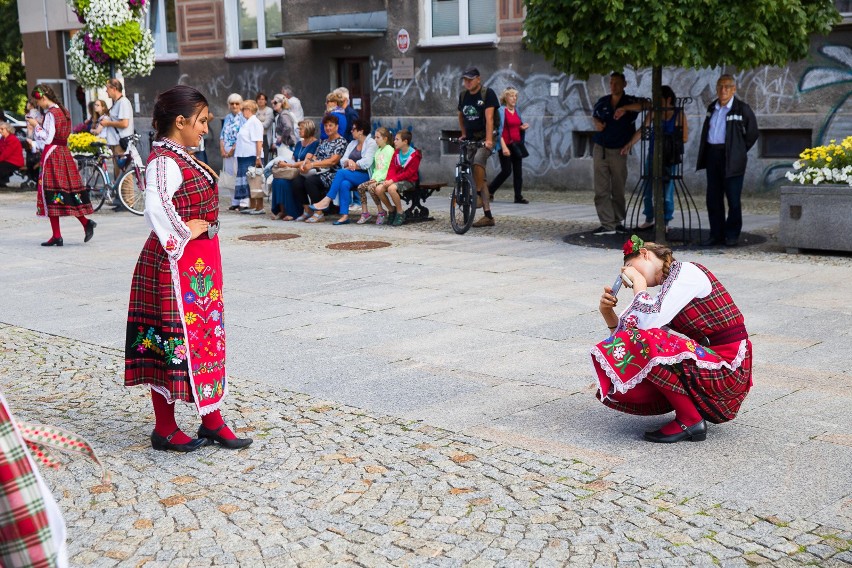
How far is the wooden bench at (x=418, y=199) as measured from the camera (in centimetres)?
1461

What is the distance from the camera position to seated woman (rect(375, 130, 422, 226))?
1428 centimetres

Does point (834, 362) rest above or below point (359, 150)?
below

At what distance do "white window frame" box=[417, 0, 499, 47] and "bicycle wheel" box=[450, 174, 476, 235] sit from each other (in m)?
6.98

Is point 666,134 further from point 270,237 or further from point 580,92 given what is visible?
point 580,92

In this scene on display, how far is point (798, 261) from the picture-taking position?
1066 cm

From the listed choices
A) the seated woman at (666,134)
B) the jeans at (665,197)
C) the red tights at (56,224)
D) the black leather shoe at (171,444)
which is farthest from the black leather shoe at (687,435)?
the red tights at (56,224)

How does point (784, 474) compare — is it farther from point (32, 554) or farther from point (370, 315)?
point (370, 315)

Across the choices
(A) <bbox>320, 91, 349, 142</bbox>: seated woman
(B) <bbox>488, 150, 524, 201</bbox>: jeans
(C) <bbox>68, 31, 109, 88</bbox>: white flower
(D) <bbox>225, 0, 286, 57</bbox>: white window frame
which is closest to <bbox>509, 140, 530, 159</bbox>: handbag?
(B) <bbox>488, 150, 524, 201</bbox>: jeans

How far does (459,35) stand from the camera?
2053 cm

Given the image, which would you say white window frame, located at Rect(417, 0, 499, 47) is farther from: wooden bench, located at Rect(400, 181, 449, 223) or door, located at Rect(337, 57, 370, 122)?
wooden bench, located at Rect(400, 181, 449, 223)

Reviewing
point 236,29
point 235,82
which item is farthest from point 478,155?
point 236,29

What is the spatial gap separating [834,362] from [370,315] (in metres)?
3.46

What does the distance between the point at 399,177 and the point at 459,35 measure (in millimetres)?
7004

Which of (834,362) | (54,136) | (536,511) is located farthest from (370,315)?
(54,136)
